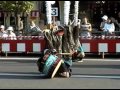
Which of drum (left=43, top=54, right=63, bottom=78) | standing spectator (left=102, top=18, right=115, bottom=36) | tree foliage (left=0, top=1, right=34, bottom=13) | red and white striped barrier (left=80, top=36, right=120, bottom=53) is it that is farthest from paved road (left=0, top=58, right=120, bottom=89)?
tree foliage (left=0, top=1, right=34, bottom=13)

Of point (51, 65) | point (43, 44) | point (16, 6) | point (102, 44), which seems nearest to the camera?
point (51, 65)

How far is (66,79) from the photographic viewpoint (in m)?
12.0

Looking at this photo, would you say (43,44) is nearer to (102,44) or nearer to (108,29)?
(102,44)

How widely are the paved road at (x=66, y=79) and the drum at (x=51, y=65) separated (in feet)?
0.66

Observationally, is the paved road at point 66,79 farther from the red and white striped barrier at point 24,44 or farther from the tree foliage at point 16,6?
the tree foliage at point 16,6

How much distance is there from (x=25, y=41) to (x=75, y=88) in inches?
377

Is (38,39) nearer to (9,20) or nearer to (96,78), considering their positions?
(96,78)

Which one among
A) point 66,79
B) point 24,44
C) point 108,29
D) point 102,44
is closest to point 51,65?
point 66,79

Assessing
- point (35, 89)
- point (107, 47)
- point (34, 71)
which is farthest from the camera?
point (107, 47)

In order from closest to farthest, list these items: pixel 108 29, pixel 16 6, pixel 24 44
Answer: pixel 24 44, pixel 108 29, pixel 16 6

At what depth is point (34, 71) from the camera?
13805 mm

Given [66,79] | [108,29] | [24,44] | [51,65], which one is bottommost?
[66,79]

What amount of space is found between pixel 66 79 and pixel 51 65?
531 mm

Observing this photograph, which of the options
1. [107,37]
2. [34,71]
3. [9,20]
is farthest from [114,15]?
[34,71]
